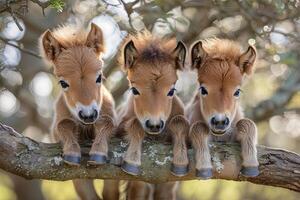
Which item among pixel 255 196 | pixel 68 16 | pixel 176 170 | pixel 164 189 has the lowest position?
pixel 255 196

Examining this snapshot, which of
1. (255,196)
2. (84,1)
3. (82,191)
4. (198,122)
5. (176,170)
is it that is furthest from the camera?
(255,196)

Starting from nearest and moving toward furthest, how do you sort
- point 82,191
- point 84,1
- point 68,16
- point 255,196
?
point 82,191, point 84,1, point 68,16, point 255,196

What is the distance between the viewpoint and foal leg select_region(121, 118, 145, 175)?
5.91 m

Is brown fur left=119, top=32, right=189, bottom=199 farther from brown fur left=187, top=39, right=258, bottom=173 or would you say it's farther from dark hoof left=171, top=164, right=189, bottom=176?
brown fur left=187, top=39, right=258, bottom=173

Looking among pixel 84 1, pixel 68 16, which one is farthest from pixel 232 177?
pixel 68 16

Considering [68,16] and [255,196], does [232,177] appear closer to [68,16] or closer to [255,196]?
[68,16]

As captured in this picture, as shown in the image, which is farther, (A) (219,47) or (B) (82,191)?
(B) (82,191)

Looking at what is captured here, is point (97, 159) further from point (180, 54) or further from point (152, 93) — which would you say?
point (180, 54)

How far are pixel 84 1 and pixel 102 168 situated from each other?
3422 millimetres

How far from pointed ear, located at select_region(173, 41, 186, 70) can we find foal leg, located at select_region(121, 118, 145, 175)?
78 cm

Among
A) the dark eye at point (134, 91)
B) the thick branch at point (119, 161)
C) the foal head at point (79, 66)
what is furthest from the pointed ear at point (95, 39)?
the thick branch at point (119, 161)

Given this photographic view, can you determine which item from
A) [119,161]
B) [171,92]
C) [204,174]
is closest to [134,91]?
[171,92]

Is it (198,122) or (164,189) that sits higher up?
(198,122)

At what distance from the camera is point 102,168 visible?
596 cm
